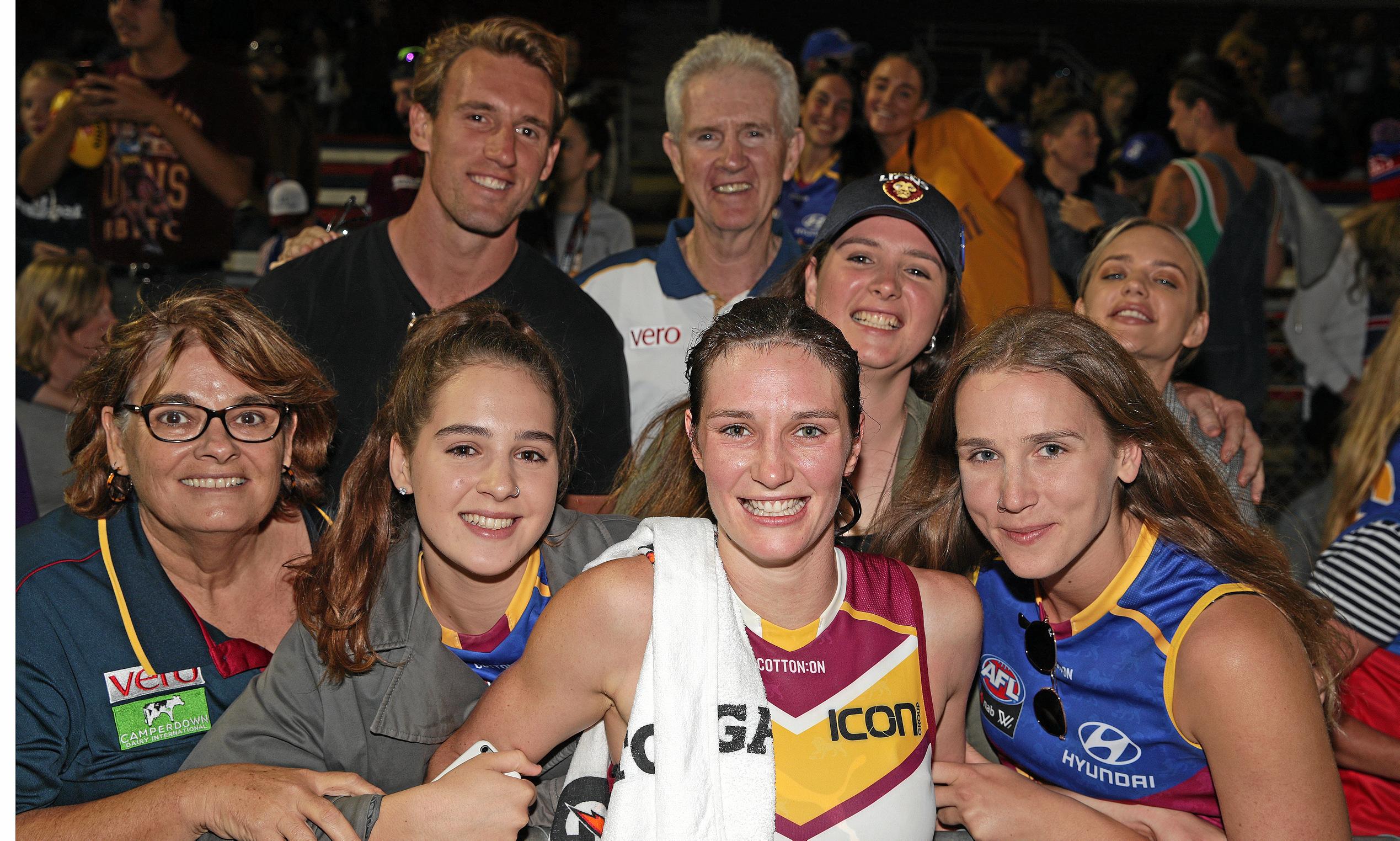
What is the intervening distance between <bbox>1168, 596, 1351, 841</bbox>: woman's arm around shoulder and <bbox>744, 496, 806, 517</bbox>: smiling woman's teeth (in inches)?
32.5

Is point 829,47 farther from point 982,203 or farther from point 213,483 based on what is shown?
point 213,483

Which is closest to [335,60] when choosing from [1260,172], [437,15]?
[437,15]

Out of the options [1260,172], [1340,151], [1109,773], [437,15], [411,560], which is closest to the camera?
[1109,773]

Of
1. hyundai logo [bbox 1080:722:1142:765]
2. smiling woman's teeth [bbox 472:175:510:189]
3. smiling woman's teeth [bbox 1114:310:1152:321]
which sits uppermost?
smiling woman's teeth [bbox 472:175:510:189]

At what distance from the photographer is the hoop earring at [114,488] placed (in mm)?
2773

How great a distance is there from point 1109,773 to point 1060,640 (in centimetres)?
29

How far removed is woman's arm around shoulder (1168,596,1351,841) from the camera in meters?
2.11

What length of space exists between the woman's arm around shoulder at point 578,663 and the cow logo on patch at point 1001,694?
900mm

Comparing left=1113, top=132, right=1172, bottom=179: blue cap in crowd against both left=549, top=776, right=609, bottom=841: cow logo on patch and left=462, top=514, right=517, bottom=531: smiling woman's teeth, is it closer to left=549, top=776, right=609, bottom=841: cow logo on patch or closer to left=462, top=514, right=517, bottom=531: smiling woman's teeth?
left=462, top=514, right=517, bottom=531: smiling woman's teeth

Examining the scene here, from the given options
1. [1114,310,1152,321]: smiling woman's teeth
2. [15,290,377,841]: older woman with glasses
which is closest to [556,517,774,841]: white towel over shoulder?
[15,290,377,841]: older woman with glasses

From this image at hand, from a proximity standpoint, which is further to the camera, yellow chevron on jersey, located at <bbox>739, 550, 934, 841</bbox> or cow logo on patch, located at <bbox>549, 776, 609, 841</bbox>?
cow logo on patch, located at <bbox>549, 776, 609, 841</bbox>

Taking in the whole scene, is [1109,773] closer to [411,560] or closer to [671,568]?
[671,568]

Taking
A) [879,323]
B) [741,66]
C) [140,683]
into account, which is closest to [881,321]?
[879,323]

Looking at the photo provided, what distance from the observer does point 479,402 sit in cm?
256
